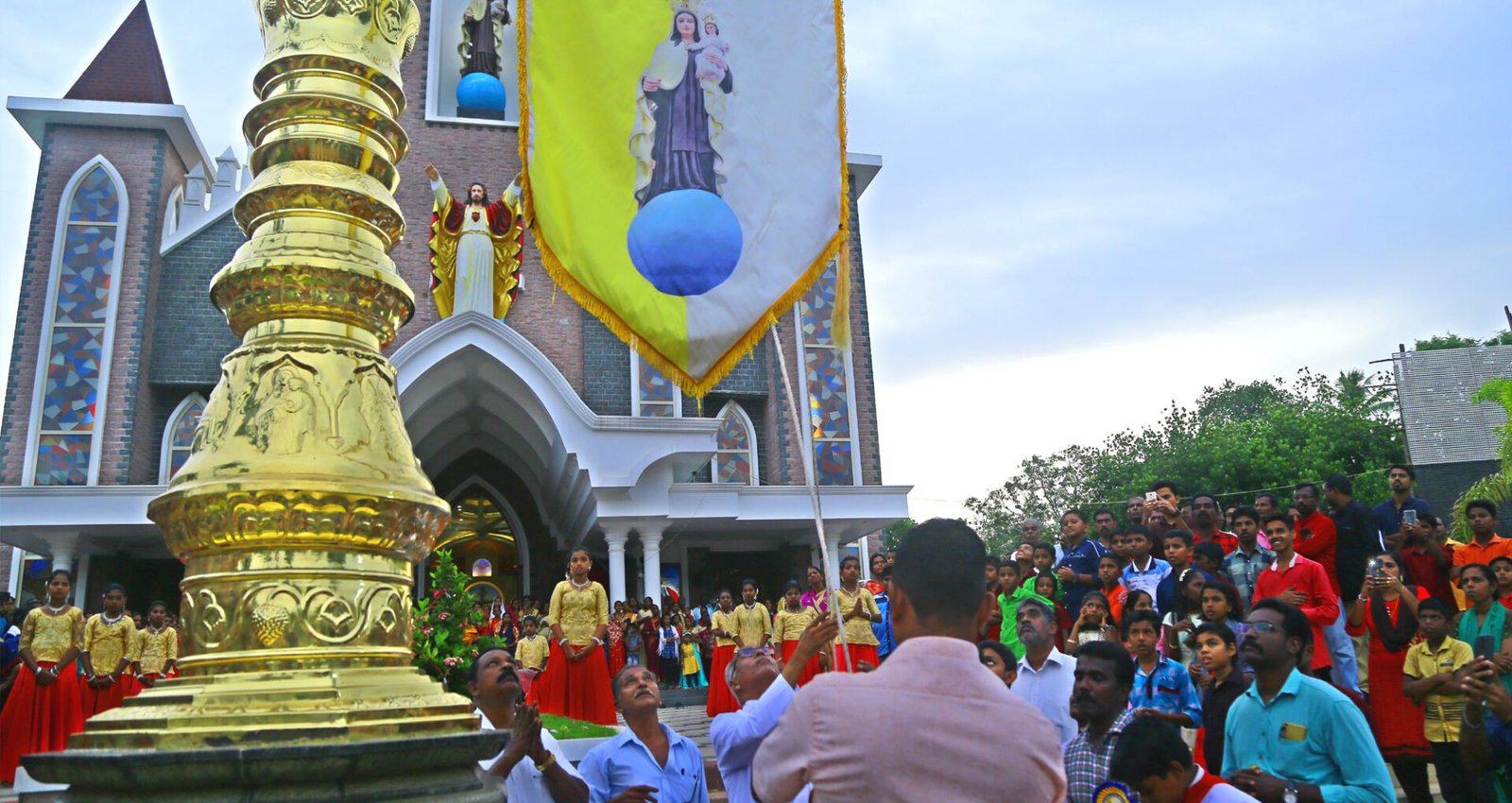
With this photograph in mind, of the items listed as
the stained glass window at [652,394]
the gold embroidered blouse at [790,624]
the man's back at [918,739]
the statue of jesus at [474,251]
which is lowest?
the gold embroidered blouse at [790,624]

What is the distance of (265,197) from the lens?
6.05ft

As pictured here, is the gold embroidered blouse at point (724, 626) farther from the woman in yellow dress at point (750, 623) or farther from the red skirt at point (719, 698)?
the red skirt at point (719, 698)

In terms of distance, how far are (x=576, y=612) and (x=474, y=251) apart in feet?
30.0

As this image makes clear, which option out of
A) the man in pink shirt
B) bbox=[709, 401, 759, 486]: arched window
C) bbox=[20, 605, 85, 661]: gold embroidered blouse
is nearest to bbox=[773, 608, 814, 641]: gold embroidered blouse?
bbox=[20, 605, 85, 661]: gold embroidered blouse

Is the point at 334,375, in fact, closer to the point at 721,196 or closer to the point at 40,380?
the point at 721,196

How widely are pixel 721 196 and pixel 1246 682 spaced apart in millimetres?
2923

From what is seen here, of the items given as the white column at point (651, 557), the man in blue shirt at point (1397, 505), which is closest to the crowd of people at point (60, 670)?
the white column at point (651, 557)

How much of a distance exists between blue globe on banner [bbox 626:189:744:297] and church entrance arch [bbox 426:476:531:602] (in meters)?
16.7

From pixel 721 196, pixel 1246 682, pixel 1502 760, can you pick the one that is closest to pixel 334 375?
pixel 721 196

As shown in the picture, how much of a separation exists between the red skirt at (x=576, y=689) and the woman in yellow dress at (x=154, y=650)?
11.6 feet

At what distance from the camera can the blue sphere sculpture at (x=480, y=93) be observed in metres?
19.2

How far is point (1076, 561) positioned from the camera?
8.14 metres

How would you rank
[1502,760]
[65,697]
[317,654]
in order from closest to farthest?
[317,654]
[1502,760]
[65,697]

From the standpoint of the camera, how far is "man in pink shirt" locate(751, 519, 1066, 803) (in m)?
1.73
